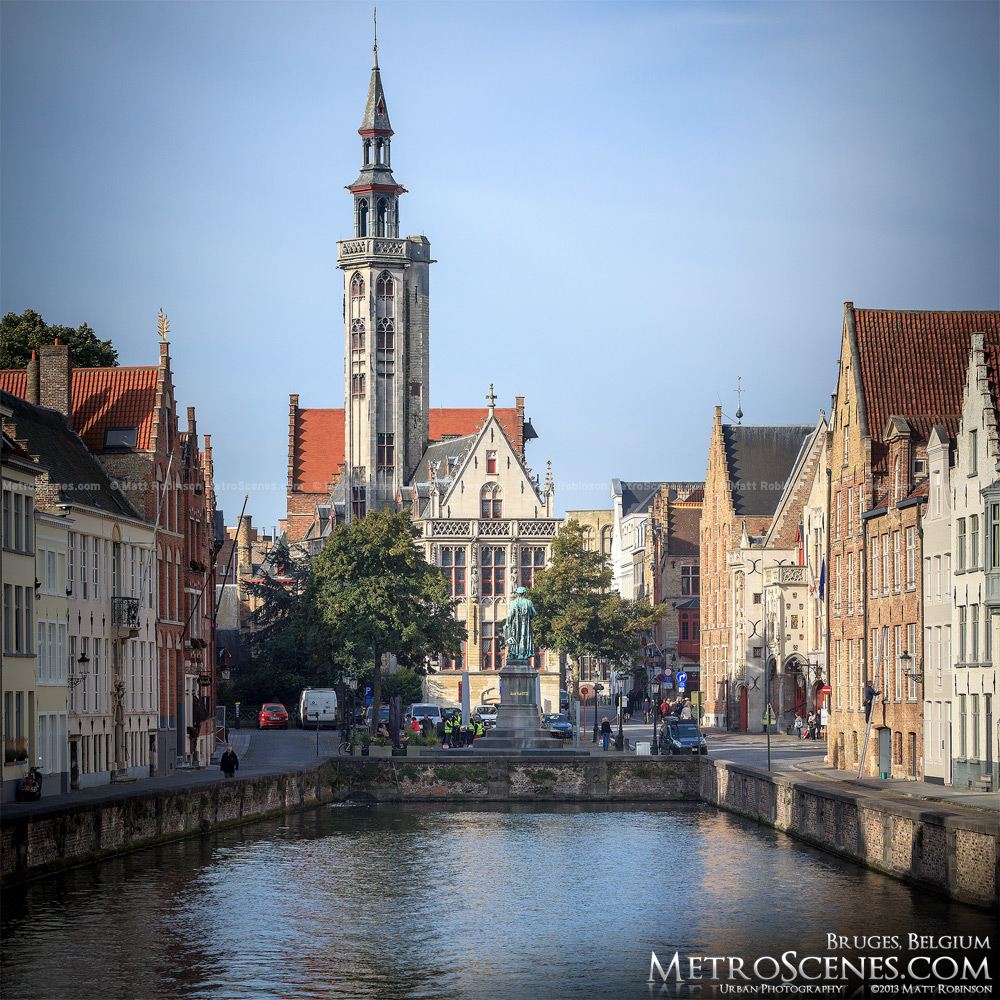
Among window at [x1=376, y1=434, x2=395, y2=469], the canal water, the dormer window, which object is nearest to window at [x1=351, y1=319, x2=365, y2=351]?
window at [x1=376, y1=434, x2=395, y2=469]

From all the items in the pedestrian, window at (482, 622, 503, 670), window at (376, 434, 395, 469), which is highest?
window at (376, 434, 395, 469)

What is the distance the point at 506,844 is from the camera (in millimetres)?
51938

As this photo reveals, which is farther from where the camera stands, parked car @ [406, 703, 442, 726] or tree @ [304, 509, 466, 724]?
parked car @ [406, 703, 442, 726]

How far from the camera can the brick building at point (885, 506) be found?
58156 mm

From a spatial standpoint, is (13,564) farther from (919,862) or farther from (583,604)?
(583,604)

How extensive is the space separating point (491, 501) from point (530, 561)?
15.2 feet

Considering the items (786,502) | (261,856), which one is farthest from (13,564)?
(786,502)

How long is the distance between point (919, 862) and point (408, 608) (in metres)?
52.8

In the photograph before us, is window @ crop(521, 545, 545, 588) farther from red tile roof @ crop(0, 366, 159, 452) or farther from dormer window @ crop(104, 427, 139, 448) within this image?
dormer window @ crop(104, 427, 139, 448)

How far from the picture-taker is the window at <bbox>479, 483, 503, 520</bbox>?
11688 centimetres

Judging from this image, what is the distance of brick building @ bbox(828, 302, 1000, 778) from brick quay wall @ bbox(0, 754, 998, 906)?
4.76 m

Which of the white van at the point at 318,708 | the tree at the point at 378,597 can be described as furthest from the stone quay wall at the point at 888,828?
the white van at the point at 318,708

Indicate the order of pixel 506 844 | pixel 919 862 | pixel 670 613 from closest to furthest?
pixel 919 862 → pixel 506 844 → pixel 670 613

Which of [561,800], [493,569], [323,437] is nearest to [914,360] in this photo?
[561,800]
